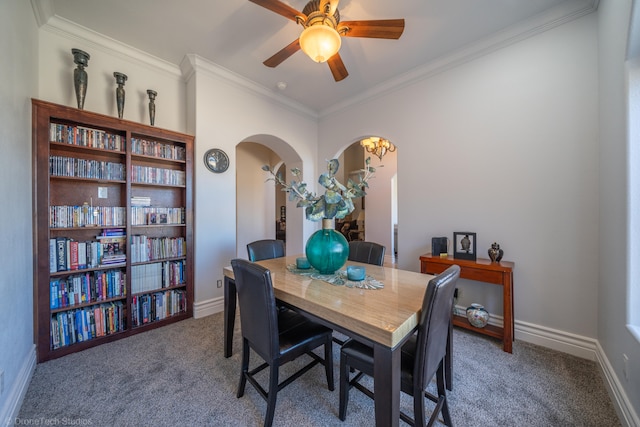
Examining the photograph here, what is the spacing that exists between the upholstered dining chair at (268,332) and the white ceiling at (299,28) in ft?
7.22

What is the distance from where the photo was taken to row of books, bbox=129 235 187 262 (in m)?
2.39

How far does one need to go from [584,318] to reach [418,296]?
1826mm

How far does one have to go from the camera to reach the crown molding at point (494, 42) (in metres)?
1.97

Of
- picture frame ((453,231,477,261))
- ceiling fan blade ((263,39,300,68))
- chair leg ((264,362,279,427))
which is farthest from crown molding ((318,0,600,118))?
chair leg ((264,362,279,427))

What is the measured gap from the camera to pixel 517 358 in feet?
6.32

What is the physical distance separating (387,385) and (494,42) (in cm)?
313

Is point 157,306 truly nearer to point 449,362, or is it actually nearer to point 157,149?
point 157,149

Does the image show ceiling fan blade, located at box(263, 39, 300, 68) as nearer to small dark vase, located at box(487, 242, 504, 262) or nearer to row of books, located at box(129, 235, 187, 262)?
row of books, located at box(129, 235, 187, 262)

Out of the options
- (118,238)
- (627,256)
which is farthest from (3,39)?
(627,256)

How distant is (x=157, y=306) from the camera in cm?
249

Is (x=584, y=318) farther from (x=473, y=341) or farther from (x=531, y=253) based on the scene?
(x=473, y=341)

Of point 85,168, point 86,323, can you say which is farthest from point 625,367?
point 85,168

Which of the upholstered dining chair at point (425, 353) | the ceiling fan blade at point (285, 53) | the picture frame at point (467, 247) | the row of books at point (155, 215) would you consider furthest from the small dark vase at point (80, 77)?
the picture frame at point (467, 247)

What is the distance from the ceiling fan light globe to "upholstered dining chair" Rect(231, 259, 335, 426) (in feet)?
5.04
